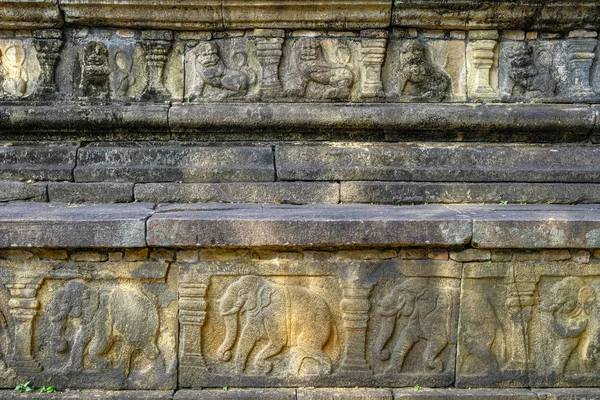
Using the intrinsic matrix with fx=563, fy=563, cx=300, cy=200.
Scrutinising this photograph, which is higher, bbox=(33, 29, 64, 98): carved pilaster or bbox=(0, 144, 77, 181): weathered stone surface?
bbox=(33, 29, 64, 98): carved pilaster

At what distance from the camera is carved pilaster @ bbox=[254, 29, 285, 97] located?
3.97 m

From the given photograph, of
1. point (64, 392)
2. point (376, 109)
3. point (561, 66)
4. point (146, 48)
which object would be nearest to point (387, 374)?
point (376, 109)

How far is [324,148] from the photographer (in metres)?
3.93

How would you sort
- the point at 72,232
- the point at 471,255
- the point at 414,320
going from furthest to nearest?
the point at 414,320 < the point at 471,255 < the point at 72,232

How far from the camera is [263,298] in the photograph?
360 centimetres

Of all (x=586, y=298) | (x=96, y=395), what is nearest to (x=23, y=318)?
(x=96, y=395)

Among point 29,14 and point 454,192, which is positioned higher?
point 29,14

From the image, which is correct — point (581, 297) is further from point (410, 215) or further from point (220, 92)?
point (220, 92)

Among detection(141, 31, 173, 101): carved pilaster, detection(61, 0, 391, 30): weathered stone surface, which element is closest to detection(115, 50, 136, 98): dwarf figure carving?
detection(141, 31, 173, 101): carved pilaster

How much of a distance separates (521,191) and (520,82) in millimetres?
815

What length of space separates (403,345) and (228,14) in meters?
2.52

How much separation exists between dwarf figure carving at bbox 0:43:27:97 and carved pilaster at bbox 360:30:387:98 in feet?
7.98

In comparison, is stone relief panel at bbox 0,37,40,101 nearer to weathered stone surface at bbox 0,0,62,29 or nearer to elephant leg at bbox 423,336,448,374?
weathered stone surface at bbox 0,0,62,29

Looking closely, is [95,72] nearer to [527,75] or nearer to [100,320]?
[100,320]
